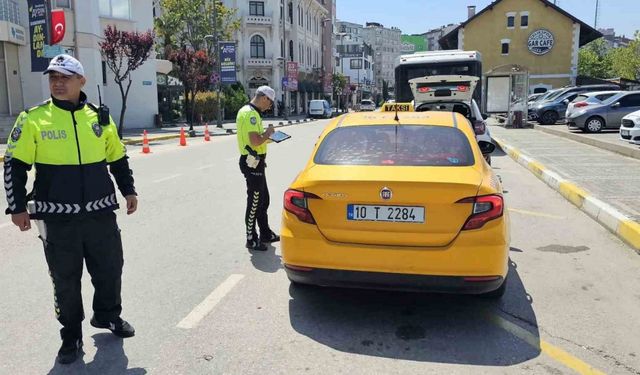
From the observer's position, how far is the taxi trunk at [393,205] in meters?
3.94

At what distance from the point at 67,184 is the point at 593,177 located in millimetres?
9848

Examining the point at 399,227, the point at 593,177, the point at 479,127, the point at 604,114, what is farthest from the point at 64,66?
the point at 604,114

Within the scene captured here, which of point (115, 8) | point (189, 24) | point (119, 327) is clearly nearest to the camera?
point (119, 327)

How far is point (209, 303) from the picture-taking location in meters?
4.55

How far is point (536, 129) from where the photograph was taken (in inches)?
1009

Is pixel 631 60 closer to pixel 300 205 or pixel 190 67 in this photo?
pixel 190 67

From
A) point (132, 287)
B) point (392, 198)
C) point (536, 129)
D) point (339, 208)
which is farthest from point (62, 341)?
point (536, 129)

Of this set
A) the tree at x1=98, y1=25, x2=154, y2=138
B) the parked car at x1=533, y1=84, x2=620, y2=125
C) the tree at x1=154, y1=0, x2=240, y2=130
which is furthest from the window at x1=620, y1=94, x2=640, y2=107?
the tree at x1=154, y1=0, x2=240, y2=130

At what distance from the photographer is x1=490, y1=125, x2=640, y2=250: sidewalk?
7.24m

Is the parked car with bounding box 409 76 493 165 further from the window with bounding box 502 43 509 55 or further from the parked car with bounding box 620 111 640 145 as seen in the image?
the window with bounding box 502 43 509 55

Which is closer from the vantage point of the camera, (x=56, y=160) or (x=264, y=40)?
(x=56, y=160)

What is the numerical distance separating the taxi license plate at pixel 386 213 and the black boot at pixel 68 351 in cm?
198

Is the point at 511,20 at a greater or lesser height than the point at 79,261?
greater

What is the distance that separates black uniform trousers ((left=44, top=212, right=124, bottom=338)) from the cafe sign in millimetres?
57758
